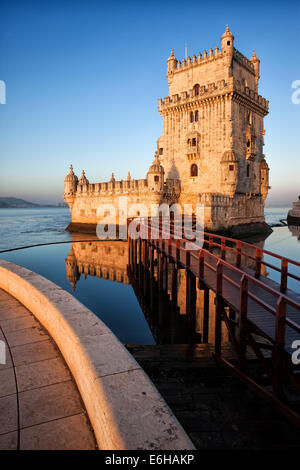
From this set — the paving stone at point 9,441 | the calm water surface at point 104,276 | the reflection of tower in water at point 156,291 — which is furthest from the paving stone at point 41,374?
the calm water surface at point 104,276

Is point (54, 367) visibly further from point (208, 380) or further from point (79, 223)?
point (79, 223)

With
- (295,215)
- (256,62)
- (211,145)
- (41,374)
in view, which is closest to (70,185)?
(211,145)

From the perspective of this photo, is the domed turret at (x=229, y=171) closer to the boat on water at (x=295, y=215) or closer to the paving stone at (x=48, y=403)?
the paving stone at (x=48, y=403)

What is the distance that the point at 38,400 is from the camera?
271 cm

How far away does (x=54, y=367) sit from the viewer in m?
3.24

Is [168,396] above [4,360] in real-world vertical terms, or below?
below

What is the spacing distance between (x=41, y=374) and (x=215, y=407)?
2716mm

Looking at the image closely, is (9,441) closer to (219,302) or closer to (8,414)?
(8,414)

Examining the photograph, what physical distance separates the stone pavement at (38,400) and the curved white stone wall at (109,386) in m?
0.12

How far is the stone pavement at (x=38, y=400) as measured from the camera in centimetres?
228

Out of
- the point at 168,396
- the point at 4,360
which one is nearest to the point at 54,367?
the point at 4,360

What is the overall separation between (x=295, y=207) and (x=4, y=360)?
6360 centimetres

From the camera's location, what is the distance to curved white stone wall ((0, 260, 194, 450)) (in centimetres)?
181
